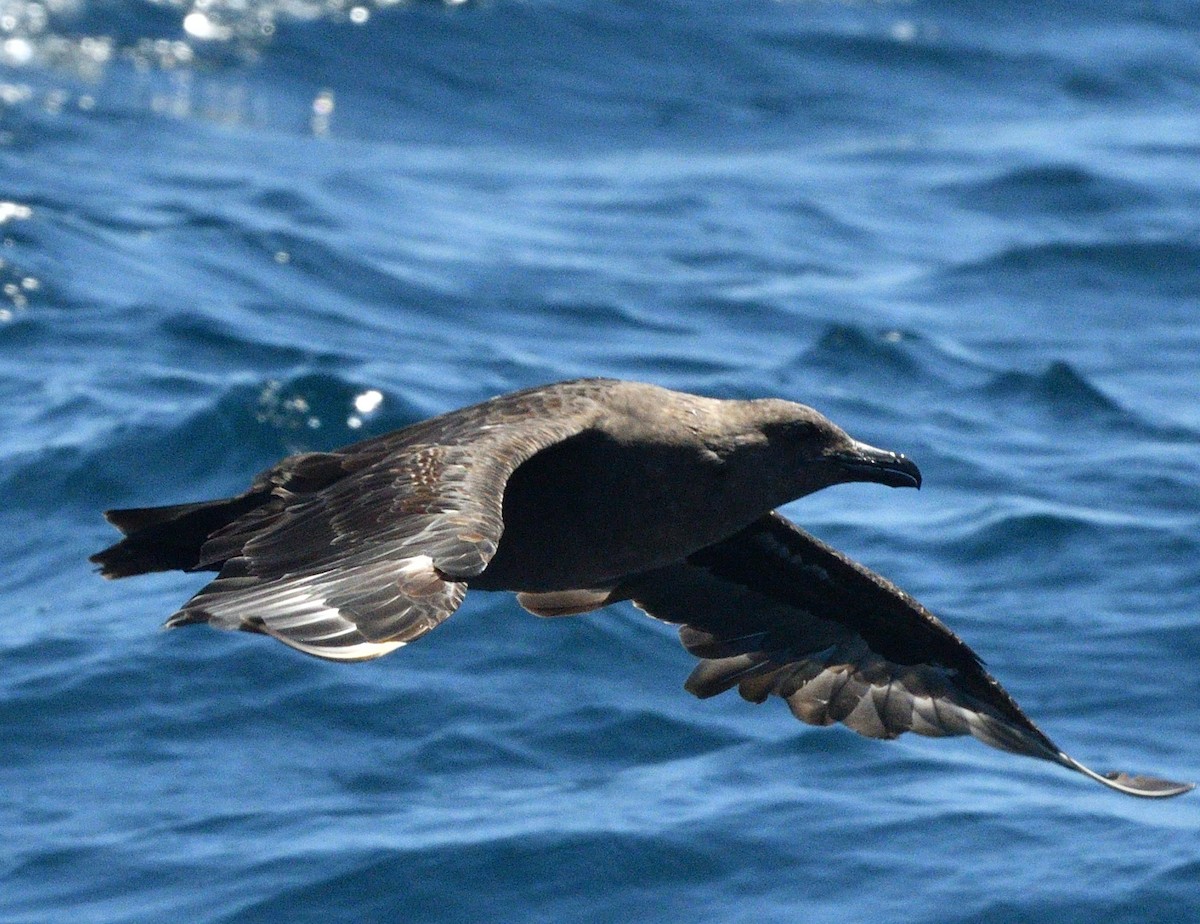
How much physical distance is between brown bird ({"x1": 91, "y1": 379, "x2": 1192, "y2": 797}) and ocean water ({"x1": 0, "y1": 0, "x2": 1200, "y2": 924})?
31.3 inches

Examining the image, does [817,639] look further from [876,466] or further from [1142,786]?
[1142,786]

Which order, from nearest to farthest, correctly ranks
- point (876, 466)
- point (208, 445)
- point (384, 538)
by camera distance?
point (384, 538), point (876, 466), point (208, 445)

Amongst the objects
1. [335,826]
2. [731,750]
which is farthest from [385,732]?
[731,750]

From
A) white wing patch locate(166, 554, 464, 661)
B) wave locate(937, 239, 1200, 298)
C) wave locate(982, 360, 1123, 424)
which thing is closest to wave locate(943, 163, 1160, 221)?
wave locate(937, 239, 1200, 298)

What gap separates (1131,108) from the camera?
69.6 feet

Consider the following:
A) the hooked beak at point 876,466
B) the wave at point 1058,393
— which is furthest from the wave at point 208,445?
the hooked beak at point 876,466

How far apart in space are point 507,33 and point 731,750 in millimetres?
12827

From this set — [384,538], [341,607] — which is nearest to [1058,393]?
[384,538]

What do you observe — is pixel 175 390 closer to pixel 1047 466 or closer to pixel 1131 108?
pixel 1047 466

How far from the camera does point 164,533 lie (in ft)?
22.6

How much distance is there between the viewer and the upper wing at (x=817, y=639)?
7.93m

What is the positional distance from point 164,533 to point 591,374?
675cm

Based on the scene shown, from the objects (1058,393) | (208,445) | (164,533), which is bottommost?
(208,445)

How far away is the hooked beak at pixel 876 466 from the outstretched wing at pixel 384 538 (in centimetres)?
94
